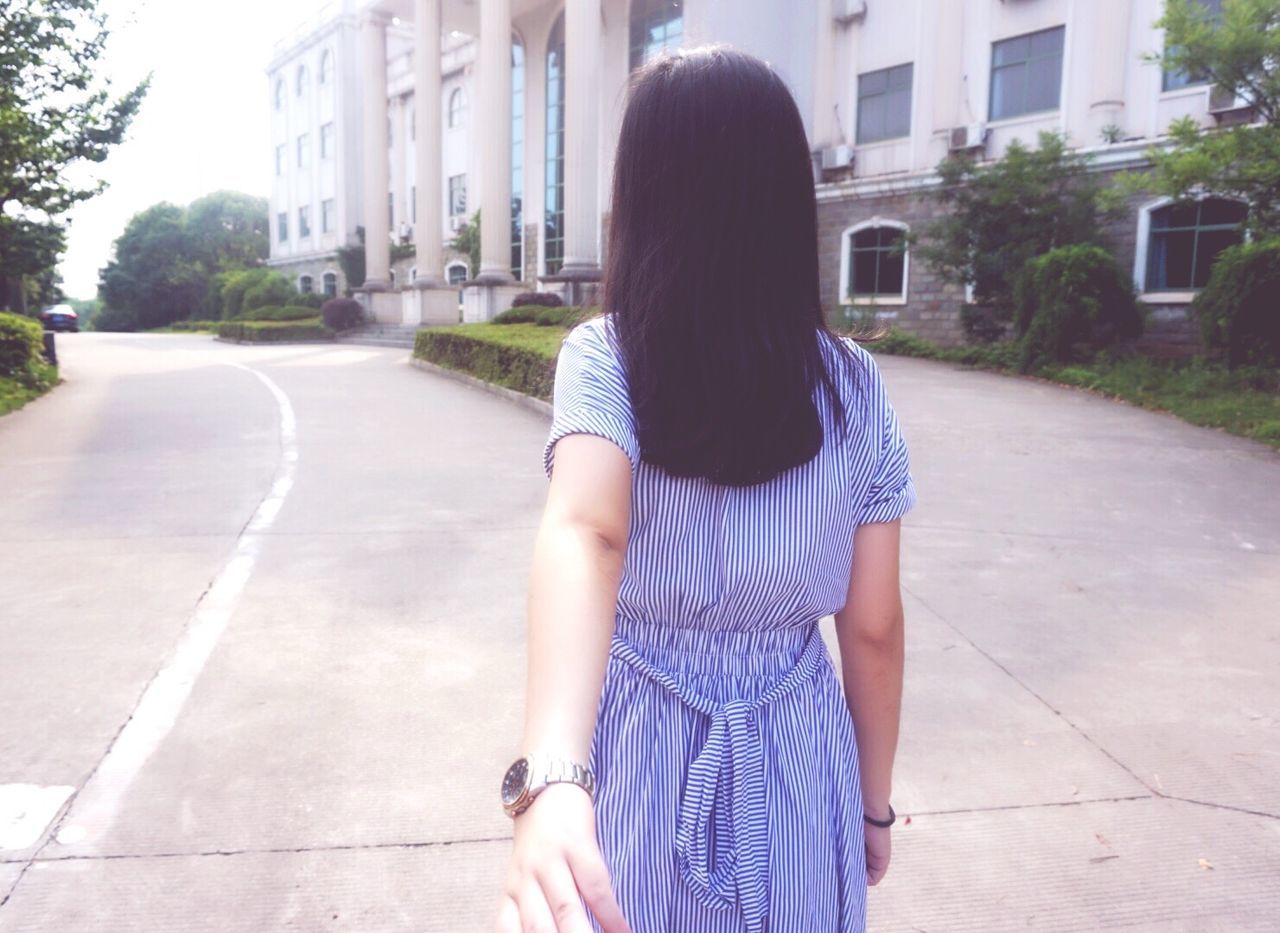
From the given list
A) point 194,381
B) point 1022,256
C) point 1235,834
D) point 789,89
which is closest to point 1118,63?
point 1022,256

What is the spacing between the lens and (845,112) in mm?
27641

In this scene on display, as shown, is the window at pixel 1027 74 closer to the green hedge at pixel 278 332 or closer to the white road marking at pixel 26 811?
the green hedge at pixel 278 332

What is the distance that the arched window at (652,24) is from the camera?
31.4 metres

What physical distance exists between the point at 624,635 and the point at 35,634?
4.62 m

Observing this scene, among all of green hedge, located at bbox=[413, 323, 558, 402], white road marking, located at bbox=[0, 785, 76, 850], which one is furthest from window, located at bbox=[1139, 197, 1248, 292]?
white road marking, located at bbox=[0, 785, 76, 850]

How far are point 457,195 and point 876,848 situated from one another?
46683 millimetres

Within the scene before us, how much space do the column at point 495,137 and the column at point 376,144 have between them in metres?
8.09

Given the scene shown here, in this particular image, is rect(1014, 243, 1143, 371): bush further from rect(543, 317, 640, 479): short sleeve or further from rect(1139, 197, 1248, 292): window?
rect(543, 317, 640, 479): short sleeve

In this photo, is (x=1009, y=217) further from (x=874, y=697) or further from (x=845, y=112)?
(x=874, y=697)

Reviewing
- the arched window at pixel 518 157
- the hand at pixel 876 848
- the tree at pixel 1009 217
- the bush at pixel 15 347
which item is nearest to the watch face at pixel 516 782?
the hand at pixel 876 848

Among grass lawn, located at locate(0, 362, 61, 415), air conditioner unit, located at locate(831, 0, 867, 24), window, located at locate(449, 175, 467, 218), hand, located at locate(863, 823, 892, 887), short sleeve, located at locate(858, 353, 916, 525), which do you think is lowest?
grass lawn, located at locate(0, 362, 61, 415)

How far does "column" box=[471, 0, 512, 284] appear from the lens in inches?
1192

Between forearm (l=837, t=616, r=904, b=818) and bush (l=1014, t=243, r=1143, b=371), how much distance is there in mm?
17522

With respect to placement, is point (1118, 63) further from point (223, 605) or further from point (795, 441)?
point (795, 441)
